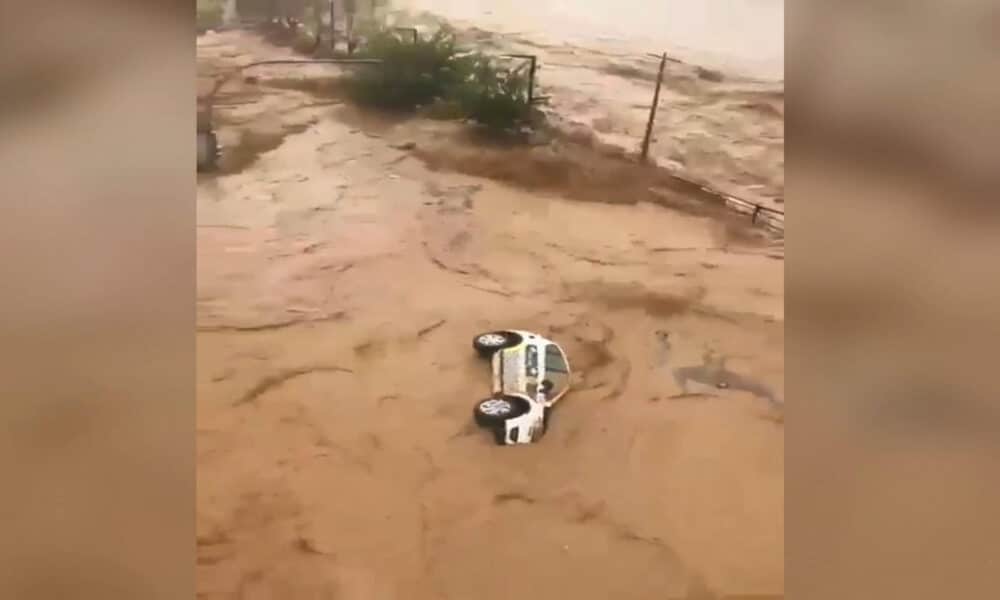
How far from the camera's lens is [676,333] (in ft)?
3.01

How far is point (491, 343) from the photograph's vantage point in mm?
899

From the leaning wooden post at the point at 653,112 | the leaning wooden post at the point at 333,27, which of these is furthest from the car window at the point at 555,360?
the leaning wooden post at the point at 333,27

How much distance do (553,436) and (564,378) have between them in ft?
0.16

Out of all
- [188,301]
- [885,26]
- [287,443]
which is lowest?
[287,443]

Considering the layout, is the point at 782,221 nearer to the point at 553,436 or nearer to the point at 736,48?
the point at 736,48

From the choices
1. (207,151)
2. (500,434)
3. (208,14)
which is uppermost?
(208,14)

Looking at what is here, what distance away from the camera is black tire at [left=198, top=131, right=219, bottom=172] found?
88 centimetres

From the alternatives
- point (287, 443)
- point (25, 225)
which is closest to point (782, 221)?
point (287, 443)

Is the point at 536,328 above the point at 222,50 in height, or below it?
below

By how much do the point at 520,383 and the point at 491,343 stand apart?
0.04 meters

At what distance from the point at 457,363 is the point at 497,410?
51 millimetres

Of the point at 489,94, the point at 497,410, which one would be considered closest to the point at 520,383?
the point at 497,410

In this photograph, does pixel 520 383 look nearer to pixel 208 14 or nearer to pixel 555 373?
pixel 555 373

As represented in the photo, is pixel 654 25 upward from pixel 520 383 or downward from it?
upward
